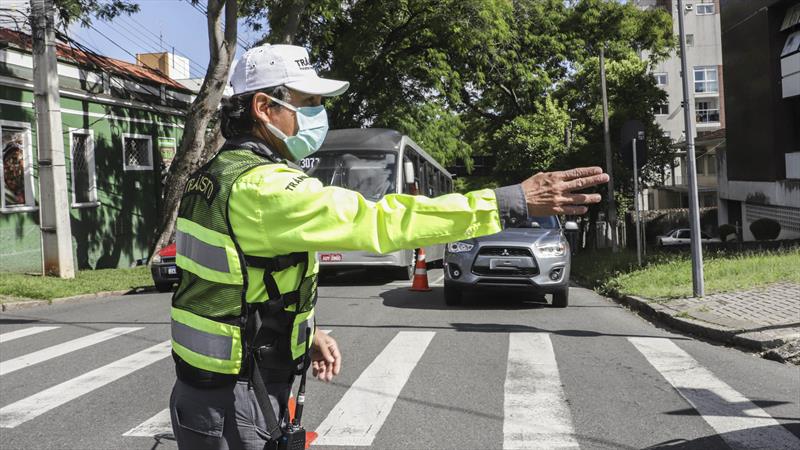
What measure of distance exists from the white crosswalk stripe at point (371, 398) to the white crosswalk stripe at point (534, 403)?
0.89 m

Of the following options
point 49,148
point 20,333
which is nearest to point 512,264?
point 20,333

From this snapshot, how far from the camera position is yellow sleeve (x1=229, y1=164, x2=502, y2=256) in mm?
2014

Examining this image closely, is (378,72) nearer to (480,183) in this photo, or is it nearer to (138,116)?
(138,116)

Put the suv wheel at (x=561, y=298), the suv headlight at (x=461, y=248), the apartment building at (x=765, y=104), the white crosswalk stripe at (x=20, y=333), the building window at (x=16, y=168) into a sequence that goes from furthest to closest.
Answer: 1. the apartment building at (x=765, y=104)
2. the building window at (x=16, y=168)
3. the suv headlight at (x=461, y=248)
4. the suv wheel at (x=561, y=298)
5. the white crosswalk stripe at (x=20, y=333)

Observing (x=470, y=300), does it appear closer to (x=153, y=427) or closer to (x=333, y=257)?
(x=333, y=257)

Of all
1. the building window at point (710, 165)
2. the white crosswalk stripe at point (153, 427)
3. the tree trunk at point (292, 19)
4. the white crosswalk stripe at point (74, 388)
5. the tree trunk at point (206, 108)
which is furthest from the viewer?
the building window at point (710, 165)

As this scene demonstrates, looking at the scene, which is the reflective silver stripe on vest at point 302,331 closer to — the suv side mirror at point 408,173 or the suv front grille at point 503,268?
the suv front grille at point 503,268

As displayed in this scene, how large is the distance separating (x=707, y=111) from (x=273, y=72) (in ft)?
197

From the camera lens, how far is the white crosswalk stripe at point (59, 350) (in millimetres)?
7648

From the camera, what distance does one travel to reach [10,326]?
10.5 m

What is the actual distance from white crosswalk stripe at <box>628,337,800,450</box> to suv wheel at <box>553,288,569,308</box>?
3535mm

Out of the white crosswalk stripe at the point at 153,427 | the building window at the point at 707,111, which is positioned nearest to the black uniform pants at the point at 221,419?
the white crosswalk stripe at the point at 153,427

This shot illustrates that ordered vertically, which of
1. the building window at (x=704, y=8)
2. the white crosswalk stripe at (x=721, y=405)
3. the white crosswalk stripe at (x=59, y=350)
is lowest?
the white crosswalk stripe at (x=721, y=405)

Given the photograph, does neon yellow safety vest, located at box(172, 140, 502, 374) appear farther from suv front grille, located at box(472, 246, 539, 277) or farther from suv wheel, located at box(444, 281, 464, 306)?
suv wheel, located at box(444, 281, 464, 306)
